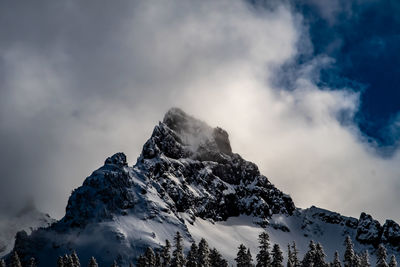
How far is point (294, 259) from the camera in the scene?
95.3 metres

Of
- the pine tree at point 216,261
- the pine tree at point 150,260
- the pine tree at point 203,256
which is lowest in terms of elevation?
the pine tree at point 203,256

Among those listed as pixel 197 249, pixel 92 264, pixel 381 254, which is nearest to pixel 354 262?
pixel 381 254

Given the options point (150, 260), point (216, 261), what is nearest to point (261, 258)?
point (216, 261)

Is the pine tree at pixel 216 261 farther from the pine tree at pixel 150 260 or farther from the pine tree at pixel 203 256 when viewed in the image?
the pine tree at pixel 203 256

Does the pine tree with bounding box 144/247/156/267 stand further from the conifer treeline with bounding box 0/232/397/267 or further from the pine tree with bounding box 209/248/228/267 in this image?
the pine tree with bounding box 209/248/228/267

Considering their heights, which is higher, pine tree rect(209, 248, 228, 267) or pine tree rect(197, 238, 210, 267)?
pine tree rect(209, 248, 228, 267)

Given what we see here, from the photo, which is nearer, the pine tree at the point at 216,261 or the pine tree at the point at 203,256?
the pine tree at the point at 203,256

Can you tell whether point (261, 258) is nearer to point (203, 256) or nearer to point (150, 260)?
point (203, 256)

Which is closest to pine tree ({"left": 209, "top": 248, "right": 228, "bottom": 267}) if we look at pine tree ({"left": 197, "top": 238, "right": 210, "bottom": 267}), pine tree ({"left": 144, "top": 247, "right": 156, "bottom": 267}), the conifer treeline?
the conifer treeline

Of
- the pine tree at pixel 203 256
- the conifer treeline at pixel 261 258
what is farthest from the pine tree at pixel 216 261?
the pine tree at pixel 203 256

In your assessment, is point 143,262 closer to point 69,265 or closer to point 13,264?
point 69,265

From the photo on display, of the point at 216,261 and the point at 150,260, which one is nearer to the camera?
the point at 150,260

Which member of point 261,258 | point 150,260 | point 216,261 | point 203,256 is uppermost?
point 216,261

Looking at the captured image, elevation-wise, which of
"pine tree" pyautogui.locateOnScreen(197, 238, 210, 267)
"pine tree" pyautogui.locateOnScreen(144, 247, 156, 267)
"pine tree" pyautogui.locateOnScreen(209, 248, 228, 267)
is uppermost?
"pine tree" pyautogui.locateOnScreen(209, 248, 228, 267)
